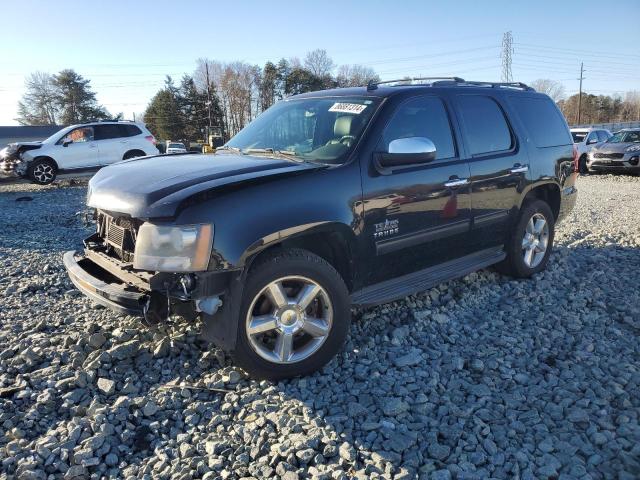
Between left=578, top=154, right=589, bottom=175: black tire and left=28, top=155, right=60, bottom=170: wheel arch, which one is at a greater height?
left=28, top=155, right=60, bottom=170: wheel arch

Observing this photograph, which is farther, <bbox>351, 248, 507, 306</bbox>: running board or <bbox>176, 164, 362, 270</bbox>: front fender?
<bbox>351, 248, 507, 306</bbox>: running board

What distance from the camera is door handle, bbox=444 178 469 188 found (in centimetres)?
408

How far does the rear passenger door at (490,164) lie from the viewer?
14.4 ft

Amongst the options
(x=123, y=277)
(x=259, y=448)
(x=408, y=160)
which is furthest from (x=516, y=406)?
(x=123, y=277)

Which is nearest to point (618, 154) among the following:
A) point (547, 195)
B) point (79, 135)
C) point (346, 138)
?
point (547, 195)

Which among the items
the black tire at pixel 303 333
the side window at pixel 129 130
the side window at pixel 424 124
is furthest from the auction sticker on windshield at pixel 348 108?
the side window at pixel 129 130

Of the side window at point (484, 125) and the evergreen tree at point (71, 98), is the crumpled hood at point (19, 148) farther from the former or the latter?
the evergreen tree at point (71, 98)

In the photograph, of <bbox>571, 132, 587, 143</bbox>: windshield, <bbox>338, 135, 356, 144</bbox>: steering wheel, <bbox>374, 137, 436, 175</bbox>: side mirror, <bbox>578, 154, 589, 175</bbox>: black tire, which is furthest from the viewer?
<bbox>571, 132, 587, 143</bbox>: windshield

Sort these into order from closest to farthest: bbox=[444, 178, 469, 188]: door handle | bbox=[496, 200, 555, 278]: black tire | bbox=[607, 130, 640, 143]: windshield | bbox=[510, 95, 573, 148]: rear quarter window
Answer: bbox=[444, 178, 469, 188]: door handle
bbox=[496, 200, 555, 278]: black tire
bbox=[510, 95, 573, 148]: rear quarter window
bbox=[607, 130, 640, 143]: windshield

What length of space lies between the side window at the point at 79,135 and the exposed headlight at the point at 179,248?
13.6 meters

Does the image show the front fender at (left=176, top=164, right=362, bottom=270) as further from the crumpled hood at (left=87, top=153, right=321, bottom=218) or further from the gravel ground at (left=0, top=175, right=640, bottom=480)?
the gravel ground at (left=0, top=175, right=640, bottom=480)

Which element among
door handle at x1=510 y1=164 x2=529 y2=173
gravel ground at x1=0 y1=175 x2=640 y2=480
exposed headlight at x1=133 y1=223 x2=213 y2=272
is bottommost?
gravel ground at x1=0 y1=175 x2=640 y2=480

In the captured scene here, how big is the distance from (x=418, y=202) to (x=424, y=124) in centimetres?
71

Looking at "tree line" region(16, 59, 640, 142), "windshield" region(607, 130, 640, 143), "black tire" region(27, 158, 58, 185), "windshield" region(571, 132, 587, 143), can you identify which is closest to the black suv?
"black tire" region(27, 158, 58, 185)
